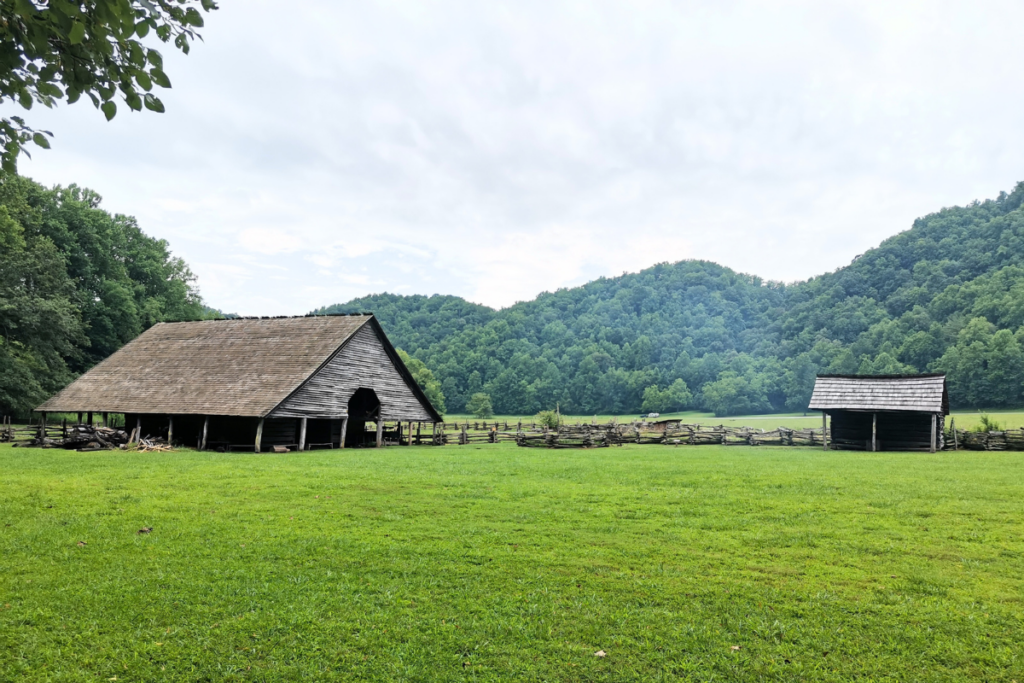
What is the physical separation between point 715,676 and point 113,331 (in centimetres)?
5623

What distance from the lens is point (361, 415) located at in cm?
3262

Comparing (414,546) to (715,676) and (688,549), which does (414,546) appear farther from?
(715,676)

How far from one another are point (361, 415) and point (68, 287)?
89.8 ft

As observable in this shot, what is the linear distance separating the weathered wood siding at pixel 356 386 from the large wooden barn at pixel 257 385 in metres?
0.05

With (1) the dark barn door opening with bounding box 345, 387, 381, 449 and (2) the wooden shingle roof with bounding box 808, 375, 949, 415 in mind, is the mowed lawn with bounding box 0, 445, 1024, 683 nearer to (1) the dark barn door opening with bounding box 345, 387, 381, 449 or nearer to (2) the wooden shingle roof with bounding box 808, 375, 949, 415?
(1) the dark barn door opening with bounding box 345, 387, 381, 449

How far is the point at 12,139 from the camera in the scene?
17.3 feet

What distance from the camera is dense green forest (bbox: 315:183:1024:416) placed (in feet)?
264

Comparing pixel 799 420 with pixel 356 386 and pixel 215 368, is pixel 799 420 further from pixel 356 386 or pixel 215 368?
pixel 215 368

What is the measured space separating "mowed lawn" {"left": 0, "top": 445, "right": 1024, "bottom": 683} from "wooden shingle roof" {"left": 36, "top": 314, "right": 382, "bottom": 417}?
13491 millimetres

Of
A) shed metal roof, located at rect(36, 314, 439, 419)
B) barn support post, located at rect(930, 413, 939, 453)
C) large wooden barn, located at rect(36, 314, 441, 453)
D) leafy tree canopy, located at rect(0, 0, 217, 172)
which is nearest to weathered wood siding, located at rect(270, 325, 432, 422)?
large wooden barn, located at rect(36, 314, 441, 453)

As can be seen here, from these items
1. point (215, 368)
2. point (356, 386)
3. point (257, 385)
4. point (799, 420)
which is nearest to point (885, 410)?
point (356, 386)

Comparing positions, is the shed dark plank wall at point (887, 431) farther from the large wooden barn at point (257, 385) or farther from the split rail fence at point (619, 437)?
the large wooden barn at point (257, 385)

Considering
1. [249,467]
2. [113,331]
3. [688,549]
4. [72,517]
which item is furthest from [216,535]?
[113,331]

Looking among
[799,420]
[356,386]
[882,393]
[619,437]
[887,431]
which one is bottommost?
[619,437]
